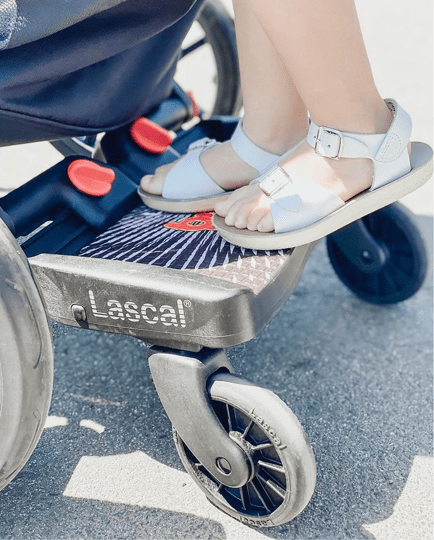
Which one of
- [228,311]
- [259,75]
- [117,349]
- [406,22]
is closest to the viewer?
[228,311]

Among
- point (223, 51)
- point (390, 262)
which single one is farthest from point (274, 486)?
point (223, 51)

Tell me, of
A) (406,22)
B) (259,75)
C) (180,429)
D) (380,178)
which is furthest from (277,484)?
(406,22)

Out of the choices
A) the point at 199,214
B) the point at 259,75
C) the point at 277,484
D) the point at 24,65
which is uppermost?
the point at 24,65

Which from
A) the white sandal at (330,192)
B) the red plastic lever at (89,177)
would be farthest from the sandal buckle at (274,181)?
the red plastic lever at (89,177)

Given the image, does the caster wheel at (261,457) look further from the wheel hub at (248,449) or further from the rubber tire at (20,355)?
the rubber tire at (20,355)

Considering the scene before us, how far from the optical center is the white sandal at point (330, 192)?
3.13 feet

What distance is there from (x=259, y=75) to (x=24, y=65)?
14.3 inches

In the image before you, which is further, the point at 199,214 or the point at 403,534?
the point at 199,214

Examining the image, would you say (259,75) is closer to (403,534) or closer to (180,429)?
(180,429)

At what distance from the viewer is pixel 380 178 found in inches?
38.1

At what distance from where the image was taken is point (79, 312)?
896 mm

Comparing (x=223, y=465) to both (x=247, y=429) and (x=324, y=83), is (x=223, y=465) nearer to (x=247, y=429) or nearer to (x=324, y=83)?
(x=247, y=429)

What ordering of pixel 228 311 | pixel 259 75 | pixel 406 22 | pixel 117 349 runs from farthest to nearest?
pixel 406 22 < pixel 117 349 < pixel 259 75 < pixel 228 311

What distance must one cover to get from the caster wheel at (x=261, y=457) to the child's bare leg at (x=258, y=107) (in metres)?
0.40
